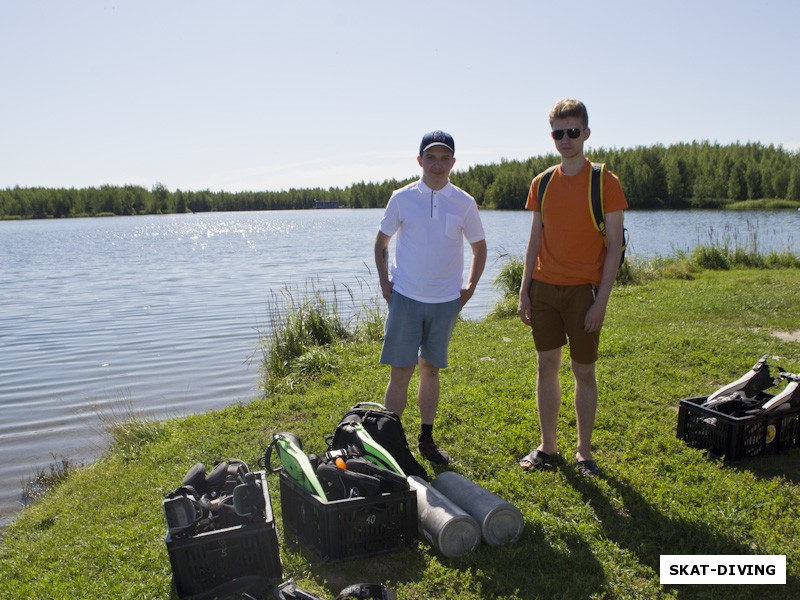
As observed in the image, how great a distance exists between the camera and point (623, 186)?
74062 millimetres

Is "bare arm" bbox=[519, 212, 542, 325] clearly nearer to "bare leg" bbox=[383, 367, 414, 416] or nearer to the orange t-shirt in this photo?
the orange t-shirt

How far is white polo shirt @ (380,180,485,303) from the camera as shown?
445cm

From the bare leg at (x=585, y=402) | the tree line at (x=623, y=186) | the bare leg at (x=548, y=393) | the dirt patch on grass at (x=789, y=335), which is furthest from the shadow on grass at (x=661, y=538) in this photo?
the tree line at (x=623, y=186)

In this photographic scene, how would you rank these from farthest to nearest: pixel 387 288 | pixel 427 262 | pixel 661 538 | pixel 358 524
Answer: pixel 387 288 < pixel 427 262 < pixel 661 538 < pixel 358 524

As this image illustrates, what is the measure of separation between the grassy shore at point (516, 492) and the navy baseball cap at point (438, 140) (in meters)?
2.43

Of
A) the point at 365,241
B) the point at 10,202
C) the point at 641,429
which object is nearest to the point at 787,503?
the point at 641,429

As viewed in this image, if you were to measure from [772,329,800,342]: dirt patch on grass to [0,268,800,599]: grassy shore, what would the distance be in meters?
0.36

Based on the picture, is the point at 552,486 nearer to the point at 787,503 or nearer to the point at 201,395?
Answer: the point at 787,503

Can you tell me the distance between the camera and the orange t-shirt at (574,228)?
4086 mm

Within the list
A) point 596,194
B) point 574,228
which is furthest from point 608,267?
point 596,194

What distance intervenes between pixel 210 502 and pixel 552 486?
232 cm

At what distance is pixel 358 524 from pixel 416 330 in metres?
1.58

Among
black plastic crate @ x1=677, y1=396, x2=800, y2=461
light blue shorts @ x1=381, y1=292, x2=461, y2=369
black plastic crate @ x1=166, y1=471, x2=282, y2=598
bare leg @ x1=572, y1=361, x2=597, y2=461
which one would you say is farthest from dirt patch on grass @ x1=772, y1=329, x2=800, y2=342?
black plastic crate @ x1=166, y1=471, x2=282, y2=598

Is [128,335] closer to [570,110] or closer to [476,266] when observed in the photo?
[476,266]
